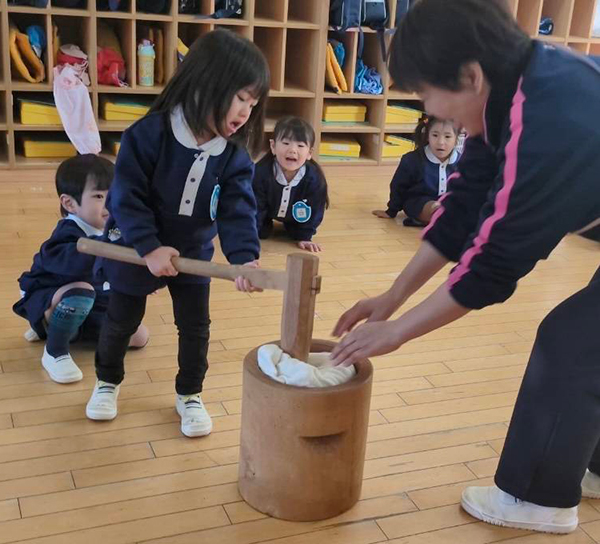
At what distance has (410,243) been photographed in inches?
131

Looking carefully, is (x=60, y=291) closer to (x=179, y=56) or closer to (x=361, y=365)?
(x=361, y=365)

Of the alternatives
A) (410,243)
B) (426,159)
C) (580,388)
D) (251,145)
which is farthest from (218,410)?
(426,159)

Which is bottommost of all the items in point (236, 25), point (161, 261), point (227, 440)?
point (227, 440)

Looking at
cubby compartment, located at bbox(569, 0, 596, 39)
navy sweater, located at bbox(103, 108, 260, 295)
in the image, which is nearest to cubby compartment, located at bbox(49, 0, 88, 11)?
navy sweater, located at bbox(103, 108, 260, 295)

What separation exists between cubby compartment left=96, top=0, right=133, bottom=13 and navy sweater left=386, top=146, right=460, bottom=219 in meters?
1.58

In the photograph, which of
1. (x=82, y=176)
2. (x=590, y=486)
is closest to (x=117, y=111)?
(x=82, y=176)

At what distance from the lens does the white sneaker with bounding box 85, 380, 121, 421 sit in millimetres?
1820

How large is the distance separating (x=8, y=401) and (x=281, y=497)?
77 cm

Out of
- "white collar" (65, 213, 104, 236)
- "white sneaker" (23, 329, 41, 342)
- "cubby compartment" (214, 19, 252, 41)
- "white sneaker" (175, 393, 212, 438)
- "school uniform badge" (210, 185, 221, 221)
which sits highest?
"cubby compartment" (214, 19, 252, 41)

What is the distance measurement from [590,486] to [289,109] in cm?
342

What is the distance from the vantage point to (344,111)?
4.59m

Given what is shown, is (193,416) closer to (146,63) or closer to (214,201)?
(214,201)

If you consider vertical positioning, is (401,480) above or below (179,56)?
below

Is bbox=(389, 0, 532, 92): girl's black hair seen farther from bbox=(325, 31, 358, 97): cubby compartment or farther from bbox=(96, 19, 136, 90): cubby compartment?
bbox=(325, 31, 358, 97): cubby compartment
